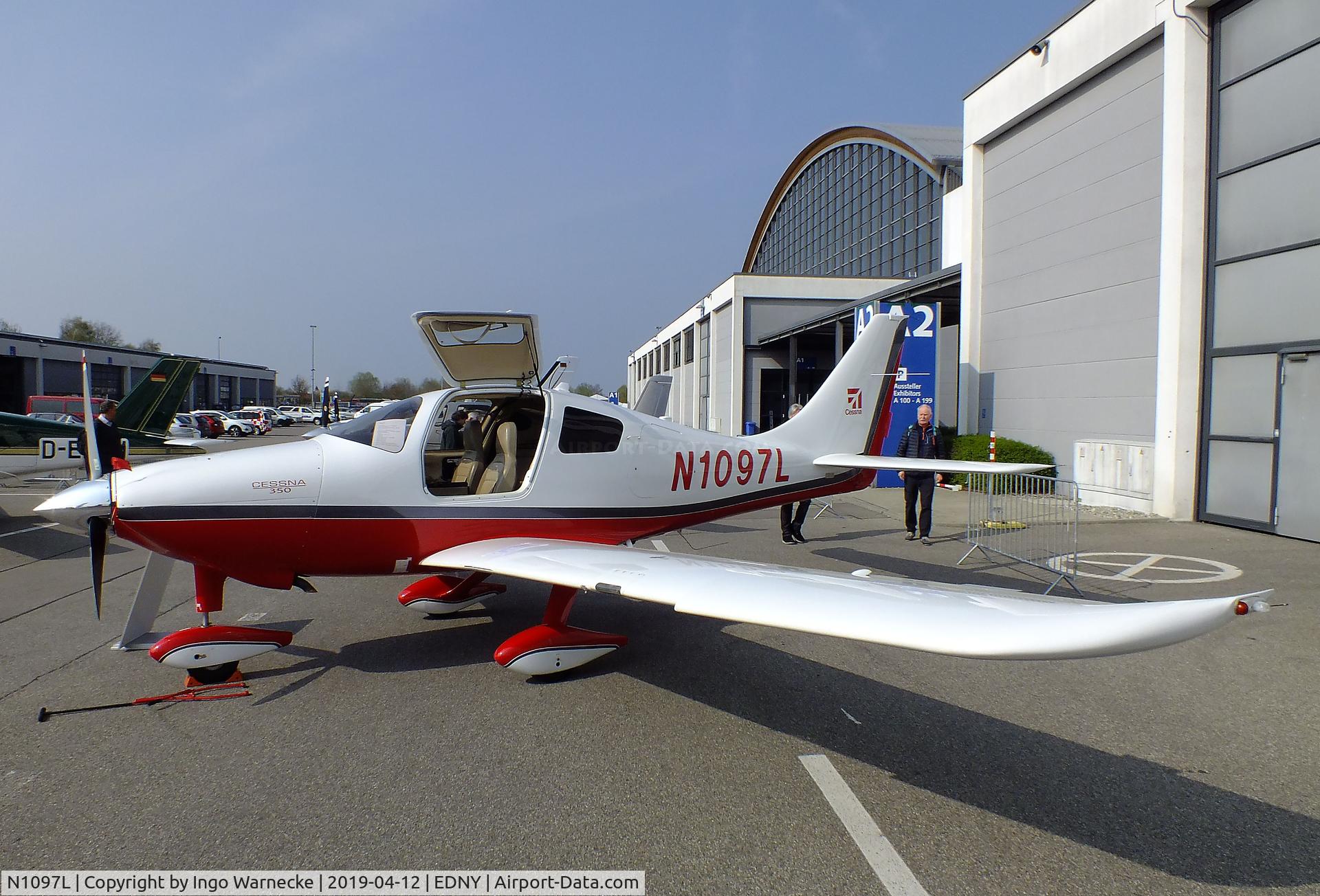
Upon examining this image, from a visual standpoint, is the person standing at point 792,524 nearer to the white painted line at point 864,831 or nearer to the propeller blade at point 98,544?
the white painted line at point 864,831

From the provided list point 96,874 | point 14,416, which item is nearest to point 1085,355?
point 96,874

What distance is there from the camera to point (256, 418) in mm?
41125

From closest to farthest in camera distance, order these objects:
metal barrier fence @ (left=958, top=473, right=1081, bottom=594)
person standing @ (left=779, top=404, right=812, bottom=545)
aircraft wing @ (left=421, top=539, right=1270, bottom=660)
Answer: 1. aircraft wing @ (left=421, top=539, right=1270, bottom=660)
2. metal barrier fence @ (left=958, top=473, right=1081, bottom=594)
3. person standing @ (left=779, top=404, right=812, bottom=545)

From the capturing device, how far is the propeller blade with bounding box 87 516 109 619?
4051mm

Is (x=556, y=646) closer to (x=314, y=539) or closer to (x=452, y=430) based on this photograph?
(x=314, y=539)

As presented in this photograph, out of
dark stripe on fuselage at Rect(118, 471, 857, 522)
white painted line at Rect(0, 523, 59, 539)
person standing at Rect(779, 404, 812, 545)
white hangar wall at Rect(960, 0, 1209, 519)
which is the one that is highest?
white hangar wall at Rect(960, 0, 1209, 519)

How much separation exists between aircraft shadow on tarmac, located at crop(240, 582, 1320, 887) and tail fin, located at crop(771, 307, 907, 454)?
2.13m

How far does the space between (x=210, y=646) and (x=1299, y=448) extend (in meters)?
12.0

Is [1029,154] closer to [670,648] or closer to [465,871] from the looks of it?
[670,648]

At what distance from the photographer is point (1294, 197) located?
9.16 metres

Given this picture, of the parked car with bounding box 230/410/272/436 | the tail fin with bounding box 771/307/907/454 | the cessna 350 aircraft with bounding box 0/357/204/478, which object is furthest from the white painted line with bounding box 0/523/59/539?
the parked car with bounding box 230/410/272/436

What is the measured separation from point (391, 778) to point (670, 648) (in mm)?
2281

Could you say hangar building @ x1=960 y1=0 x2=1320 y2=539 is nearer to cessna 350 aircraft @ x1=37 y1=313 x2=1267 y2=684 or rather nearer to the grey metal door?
the grey metal door

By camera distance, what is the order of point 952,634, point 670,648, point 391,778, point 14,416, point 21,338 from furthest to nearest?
point 21,338
point 14,416
point 670,648
point 391,778
point 952,634
